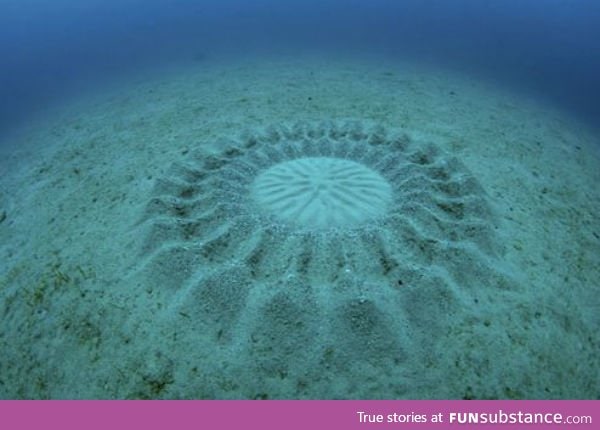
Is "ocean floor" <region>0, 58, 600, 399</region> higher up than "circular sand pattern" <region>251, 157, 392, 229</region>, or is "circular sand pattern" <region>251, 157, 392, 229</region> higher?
"circular sand pattern" <region>251, 157, 392, 229</region>

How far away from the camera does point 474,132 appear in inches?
255

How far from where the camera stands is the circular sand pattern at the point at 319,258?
325 centimetres

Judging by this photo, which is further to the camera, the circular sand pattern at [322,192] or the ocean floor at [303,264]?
the circular sand pattern at [322,192]

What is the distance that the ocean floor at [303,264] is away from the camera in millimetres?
3180

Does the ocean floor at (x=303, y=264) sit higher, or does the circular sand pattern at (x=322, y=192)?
the circular sand pattern at (x=322, y=192)

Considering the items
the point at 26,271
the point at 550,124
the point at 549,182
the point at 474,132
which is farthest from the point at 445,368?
the point at 550,124

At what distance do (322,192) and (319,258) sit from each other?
0.92 m

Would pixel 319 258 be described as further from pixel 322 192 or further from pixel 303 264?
pixel 322 192

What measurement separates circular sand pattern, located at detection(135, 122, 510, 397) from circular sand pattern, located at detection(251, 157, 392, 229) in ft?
0.05

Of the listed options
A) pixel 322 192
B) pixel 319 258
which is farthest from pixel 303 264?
pixel 322 192

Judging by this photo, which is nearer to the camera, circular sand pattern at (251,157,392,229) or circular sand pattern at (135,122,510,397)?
circular sand pattern at (135,122,510,397)

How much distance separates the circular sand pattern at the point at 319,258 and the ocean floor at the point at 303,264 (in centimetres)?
2

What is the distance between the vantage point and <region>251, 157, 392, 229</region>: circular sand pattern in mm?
4270

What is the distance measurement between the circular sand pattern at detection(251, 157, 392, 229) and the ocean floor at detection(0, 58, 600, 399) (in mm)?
19
